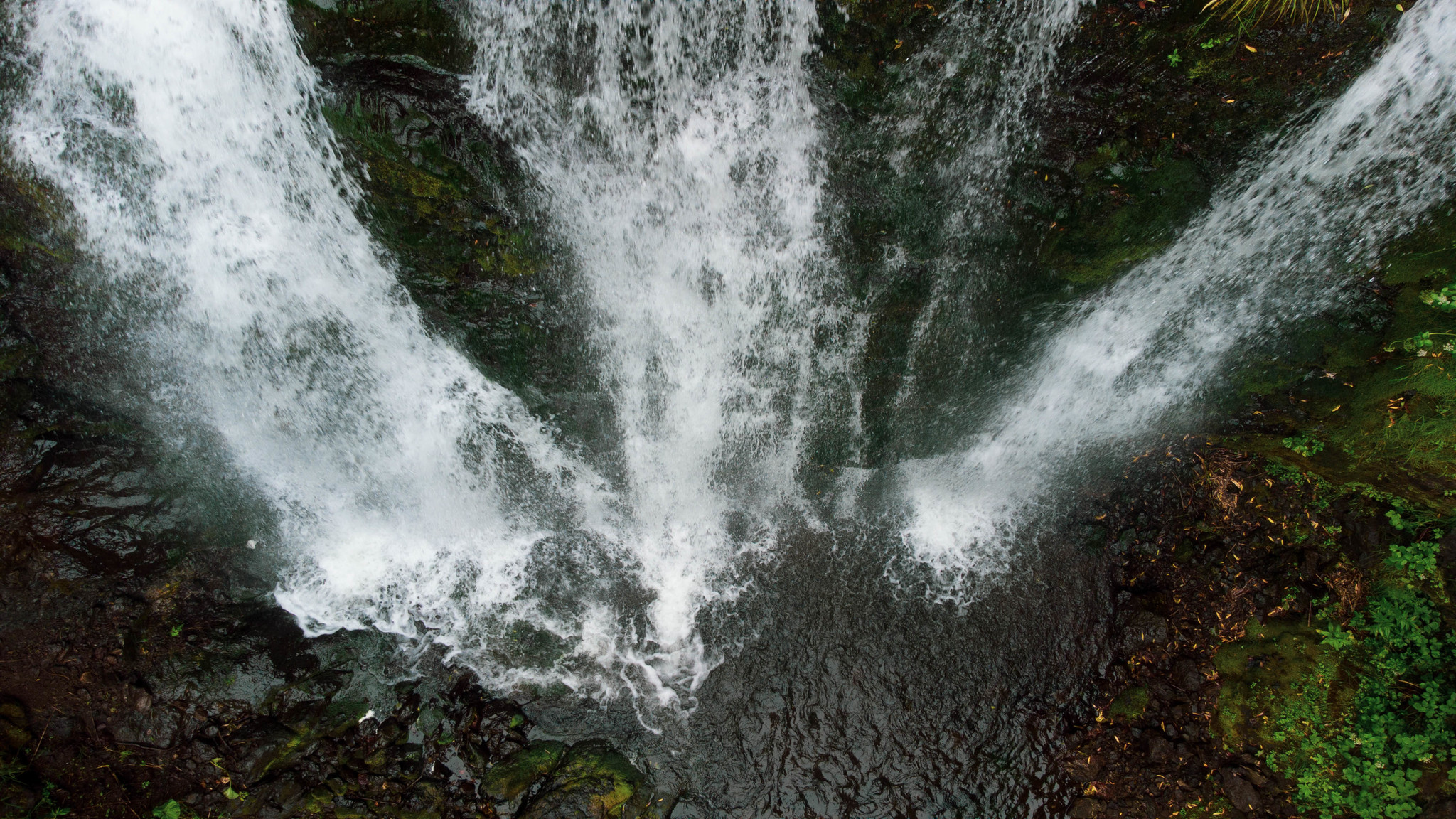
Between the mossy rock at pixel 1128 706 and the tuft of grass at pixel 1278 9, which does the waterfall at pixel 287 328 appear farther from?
the tuft of grass at pixel 1278 9

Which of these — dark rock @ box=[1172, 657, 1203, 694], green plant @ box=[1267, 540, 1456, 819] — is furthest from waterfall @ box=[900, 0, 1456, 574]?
green plant @ box=[1267, 540, 1456, 819]

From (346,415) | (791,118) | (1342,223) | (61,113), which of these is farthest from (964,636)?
(61,113)

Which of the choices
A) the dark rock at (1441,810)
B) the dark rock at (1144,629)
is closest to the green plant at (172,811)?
the dark rock at (1144,629)

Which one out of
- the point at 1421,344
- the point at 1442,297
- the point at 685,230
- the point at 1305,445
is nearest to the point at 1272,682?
the point at 1305,445

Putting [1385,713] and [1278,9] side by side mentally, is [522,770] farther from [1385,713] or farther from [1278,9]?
[1278,9]

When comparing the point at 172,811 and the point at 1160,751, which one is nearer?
the point at 172,811

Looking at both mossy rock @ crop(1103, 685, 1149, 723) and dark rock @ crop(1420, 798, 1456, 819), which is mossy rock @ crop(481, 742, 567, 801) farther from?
dark rock @ crop(1420, 798, 1456, 819)
